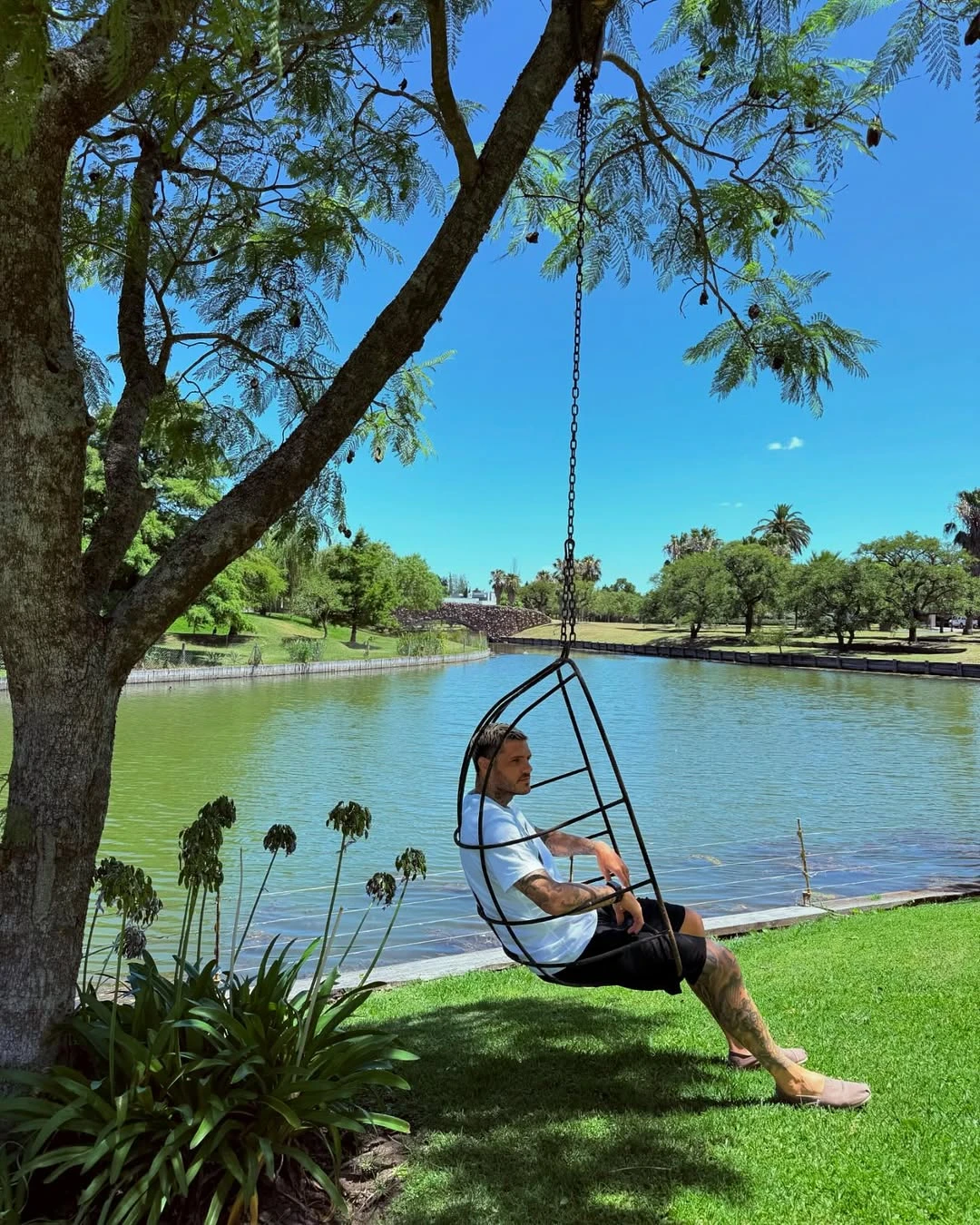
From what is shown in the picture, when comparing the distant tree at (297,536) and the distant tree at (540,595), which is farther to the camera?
the distant tree at (540,595)

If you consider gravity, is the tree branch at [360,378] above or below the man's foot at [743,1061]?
above

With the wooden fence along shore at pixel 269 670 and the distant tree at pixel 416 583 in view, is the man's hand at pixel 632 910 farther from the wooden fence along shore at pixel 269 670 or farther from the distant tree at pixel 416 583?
the distant tree at pixel 416 583

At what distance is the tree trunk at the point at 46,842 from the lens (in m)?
2.36

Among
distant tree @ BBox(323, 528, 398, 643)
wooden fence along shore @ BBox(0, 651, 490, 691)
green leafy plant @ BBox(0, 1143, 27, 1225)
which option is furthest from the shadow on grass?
distant tree @ BBox(323, 528, 398, 643)

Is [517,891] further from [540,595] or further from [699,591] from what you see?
[540,595]

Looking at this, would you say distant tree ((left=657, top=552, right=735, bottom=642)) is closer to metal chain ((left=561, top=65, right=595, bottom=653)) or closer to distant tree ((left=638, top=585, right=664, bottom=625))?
distant tree ((left=638, top=585, right=664, bottom=625))

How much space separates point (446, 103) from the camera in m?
2.88

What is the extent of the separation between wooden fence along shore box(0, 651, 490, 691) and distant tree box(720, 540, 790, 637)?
22.4m

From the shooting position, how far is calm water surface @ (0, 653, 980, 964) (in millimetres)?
7824

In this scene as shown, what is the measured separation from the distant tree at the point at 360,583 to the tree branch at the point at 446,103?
45.8 m

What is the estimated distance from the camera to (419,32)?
3.89m

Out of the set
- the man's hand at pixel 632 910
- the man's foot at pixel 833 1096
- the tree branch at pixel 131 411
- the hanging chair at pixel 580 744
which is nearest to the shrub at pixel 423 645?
the tree branch at pixel 131 411

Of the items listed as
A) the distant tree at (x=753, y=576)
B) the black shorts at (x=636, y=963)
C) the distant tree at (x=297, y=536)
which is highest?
the distant tree at (x=753, y=576)

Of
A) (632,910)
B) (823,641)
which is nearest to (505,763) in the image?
(632,910)
